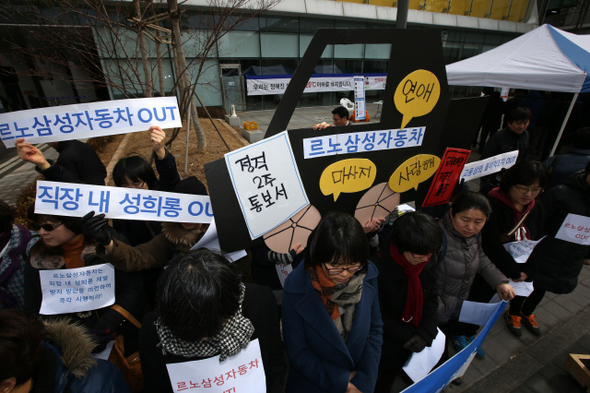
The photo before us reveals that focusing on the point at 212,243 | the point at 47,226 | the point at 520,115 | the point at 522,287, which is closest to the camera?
the point at 47,226

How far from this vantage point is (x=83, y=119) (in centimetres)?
149

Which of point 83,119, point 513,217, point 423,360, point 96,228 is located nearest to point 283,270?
point 423,360

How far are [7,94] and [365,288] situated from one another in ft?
68.7

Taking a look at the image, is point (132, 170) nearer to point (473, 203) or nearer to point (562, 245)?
point (473, 203)

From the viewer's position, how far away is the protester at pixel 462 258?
181 centimetres

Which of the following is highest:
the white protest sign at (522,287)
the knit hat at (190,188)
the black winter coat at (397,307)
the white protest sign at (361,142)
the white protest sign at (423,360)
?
the white protest sign at (361,142)

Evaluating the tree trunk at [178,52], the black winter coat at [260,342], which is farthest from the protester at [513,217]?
the tree trunk at [178,52]

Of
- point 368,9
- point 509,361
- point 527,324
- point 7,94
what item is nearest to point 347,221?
point 509,361

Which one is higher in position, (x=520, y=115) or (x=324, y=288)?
(x=520, y=115)

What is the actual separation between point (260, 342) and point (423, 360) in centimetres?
119

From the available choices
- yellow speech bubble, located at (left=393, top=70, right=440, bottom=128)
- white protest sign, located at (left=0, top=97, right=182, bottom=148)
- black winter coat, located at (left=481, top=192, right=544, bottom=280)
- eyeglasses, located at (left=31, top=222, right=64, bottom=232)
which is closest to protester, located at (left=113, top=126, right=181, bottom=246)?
white protest sign, located at (left=0, top=97, right=182, bottom=148)

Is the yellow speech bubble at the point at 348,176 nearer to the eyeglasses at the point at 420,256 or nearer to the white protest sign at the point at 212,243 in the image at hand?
the eyeglasses at the point at 420,256

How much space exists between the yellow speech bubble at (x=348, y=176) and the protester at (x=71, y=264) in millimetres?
1394

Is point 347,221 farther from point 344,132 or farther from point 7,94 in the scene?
point 7,94
